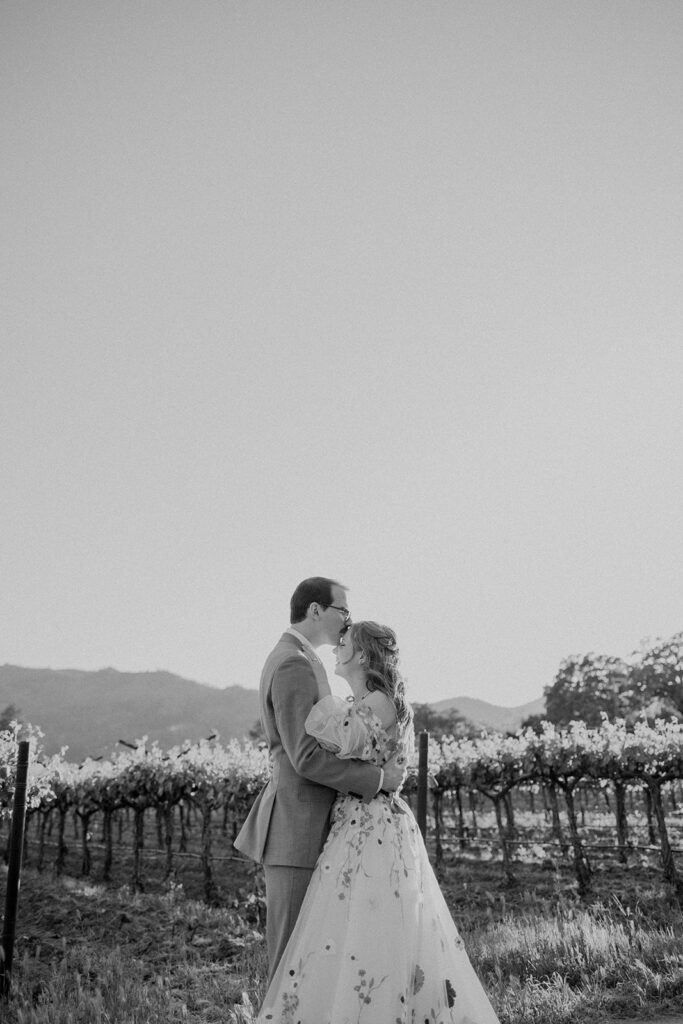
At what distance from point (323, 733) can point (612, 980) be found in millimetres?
3804

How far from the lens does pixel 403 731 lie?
3.58 meters

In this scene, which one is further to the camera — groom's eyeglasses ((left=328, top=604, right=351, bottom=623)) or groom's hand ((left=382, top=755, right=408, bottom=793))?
groom's eyeglasses ((left=328, top=604, right=351, bottom=623))

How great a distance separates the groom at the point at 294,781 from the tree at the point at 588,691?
2186 inches

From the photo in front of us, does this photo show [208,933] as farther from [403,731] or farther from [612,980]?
[403,731]

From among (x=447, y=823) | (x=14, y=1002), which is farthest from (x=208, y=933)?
(x=447, y=823)

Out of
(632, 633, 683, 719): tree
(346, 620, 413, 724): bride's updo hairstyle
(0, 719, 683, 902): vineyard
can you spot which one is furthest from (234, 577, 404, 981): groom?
(632, 633, 683, 719): tree

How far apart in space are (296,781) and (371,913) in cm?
67

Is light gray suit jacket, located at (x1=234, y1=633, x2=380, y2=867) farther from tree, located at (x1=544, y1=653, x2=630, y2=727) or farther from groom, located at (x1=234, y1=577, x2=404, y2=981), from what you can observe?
tree, located at (x1=544, y1=653, x2=630, y2=727)

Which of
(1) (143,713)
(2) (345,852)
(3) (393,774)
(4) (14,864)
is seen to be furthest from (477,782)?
(1) (143,713)

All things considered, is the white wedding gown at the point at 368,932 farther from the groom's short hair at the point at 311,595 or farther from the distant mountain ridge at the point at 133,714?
the distant mountain ridge at the point at 133,714

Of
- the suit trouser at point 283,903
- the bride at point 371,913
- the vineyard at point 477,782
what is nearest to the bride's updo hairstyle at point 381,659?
the bride at point 371,913

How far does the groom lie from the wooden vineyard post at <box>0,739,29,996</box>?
131 inches

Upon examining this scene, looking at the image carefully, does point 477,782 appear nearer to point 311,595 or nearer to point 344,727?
point 311,595

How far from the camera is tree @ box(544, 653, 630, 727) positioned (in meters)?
55.0
